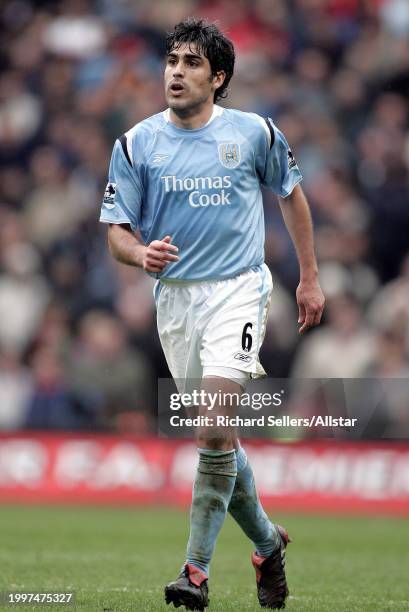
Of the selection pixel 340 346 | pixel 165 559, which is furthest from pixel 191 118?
pixel 340 346

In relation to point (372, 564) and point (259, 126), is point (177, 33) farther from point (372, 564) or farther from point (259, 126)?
point (372, 564)

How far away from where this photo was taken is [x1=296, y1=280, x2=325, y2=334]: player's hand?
20.5 ft

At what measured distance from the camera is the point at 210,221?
6156 millimetres


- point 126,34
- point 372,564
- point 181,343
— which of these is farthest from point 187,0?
point 181,343

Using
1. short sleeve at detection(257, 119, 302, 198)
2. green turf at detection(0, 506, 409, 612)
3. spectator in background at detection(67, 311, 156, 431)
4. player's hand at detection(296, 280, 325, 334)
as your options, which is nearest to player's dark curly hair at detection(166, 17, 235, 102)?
short sleeve at detection(257, 119, 302, 198)

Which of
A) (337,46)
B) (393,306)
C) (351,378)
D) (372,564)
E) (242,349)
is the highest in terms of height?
(337,46)

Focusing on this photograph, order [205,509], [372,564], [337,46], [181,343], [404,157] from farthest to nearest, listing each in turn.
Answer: [337,46], [404,157], [372,564], [181,343], [205,509]

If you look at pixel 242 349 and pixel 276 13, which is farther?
pixel 276 13

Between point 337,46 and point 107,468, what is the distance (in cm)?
630

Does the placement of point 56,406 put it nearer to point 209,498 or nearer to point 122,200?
point 122,200

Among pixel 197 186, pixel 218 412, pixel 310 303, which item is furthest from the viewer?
pixel 310 303

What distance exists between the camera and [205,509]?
584cm

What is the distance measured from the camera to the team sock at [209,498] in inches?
229

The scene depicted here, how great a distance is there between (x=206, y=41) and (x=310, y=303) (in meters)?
1.38
